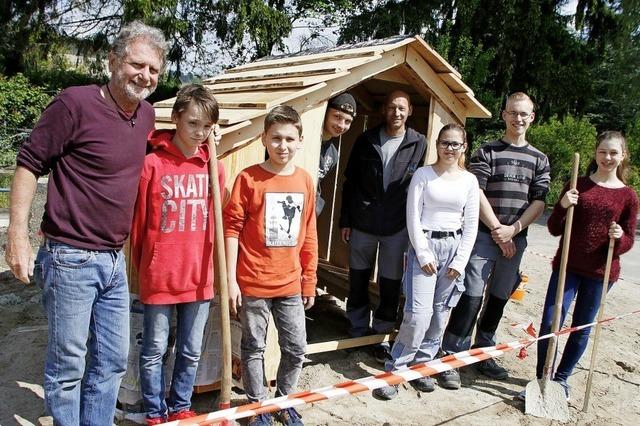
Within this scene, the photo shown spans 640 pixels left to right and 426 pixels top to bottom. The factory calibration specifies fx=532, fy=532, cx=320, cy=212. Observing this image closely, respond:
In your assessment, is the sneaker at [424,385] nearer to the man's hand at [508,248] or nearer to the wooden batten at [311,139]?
the man's hand at [508,248]

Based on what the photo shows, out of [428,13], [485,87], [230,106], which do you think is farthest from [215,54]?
[230,106]

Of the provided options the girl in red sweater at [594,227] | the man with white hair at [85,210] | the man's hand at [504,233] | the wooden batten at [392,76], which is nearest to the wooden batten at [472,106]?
the wooden batten at [392,76]

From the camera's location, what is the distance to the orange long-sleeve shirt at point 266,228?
3041 mm

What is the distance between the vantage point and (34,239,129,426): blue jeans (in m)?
2.35

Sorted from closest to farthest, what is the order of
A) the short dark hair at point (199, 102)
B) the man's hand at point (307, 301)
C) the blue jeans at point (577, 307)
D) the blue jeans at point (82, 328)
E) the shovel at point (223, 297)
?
the blue jeans at point (82, 328) < the shovel at point (223, 297) < the short dark hair at point (199, 102) < the man's hand at point (307, 301) < the blue jeans at point (577, 307)

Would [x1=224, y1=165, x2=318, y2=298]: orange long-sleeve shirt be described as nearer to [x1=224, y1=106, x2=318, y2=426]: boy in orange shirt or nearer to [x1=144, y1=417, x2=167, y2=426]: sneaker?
[x1=224, y1=106, x2=318, y2=426]: boy in orange shirt

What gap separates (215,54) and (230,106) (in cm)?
1743

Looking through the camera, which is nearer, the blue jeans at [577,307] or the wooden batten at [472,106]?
the blue jeans at [577,307]

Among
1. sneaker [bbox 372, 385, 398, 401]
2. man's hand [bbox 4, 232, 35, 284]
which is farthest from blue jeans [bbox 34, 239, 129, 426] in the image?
sneaker [bbox 372, 385, 398, 401]

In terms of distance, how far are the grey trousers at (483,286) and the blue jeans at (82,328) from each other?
8.11 ft

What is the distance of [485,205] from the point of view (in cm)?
384

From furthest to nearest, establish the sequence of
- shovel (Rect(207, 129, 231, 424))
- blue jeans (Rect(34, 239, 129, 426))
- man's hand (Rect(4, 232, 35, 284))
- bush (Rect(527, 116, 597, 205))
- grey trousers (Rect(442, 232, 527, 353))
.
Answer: bush (Rect(527, 116, 597, 205)), grey trousers (Rect(442, 232, 527, 353)), shovel (Rect(207, 129, 231, 424)), blue jeans (Rect(34, 239, 129, 426)), man's hand (Rect(4, 232, 35, 284))

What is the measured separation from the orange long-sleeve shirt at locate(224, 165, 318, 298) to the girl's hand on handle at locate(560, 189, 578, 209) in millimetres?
1819

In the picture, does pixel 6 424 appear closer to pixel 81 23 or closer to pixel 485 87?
pixel 81 23
